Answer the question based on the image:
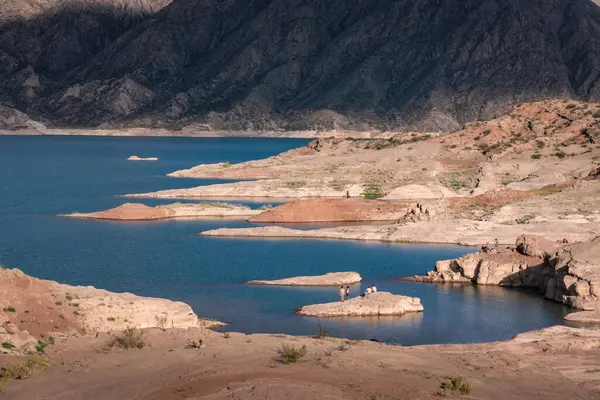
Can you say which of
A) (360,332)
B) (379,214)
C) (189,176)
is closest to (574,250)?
(360,332)

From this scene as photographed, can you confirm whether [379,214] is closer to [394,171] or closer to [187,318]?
[394,171]

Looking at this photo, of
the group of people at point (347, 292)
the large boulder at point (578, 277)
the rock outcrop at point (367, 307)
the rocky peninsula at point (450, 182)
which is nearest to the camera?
the rock outcrop at point (367, 307)

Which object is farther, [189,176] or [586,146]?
[189,176]

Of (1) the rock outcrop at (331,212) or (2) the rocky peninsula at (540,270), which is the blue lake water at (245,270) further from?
(1) the rock outcrop at (331,212)

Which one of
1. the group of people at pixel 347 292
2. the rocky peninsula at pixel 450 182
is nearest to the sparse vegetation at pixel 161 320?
the group of people at pixel 347 292

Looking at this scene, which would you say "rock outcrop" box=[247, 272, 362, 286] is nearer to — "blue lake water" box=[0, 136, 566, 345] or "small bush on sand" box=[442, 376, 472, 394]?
"blue lake water" box=[0, 136, 566, 345]

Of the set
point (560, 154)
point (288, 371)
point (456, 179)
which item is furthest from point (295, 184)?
point (288, 371)

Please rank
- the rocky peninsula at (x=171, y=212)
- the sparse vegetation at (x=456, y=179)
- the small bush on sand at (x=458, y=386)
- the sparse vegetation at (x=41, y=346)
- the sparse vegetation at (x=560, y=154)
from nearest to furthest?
Answer: the small bush on sand at (x=458, y=386) < the sparse vegetation at (x=41, y=346) < the rocky peninsula at (x=171, y=212) < the sparse vegetation at (x=456, y=179) < the sparse vegetation at (x=560, y=154)
